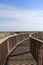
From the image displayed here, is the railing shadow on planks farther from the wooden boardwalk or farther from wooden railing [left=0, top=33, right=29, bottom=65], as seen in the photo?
the wooden boardwalk

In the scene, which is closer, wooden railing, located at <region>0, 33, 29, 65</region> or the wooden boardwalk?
wooden railing, located at <region>0, 33, 29, 65</region>

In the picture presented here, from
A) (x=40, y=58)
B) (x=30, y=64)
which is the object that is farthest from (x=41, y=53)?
(x=30, y=64)

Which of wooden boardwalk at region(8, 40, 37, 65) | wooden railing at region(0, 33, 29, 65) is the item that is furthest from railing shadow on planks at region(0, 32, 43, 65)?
wooden boardwalk at region(8, 40, 37, 65)

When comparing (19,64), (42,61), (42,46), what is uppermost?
(42,46)

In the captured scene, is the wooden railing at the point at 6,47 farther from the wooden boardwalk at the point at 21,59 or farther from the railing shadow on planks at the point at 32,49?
the wooden boardwalk at the point at 21,59

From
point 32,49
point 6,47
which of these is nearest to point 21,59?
point 6,47

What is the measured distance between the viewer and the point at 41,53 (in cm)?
768

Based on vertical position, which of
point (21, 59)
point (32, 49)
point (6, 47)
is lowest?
point (21, 59)

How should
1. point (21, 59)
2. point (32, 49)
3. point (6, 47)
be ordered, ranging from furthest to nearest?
point (32, 49), point (21, 59), point (6, 47)

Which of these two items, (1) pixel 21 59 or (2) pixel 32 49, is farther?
(2) pixel 32 49

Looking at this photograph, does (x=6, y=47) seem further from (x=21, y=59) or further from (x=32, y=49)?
(x=32, y=49)

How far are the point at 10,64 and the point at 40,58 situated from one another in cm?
214

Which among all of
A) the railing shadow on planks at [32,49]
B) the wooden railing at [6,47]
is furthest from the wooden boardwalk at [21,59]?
the wooden railing at [6,47]

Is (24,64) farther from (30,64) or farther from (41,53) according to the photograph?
(41,53)
